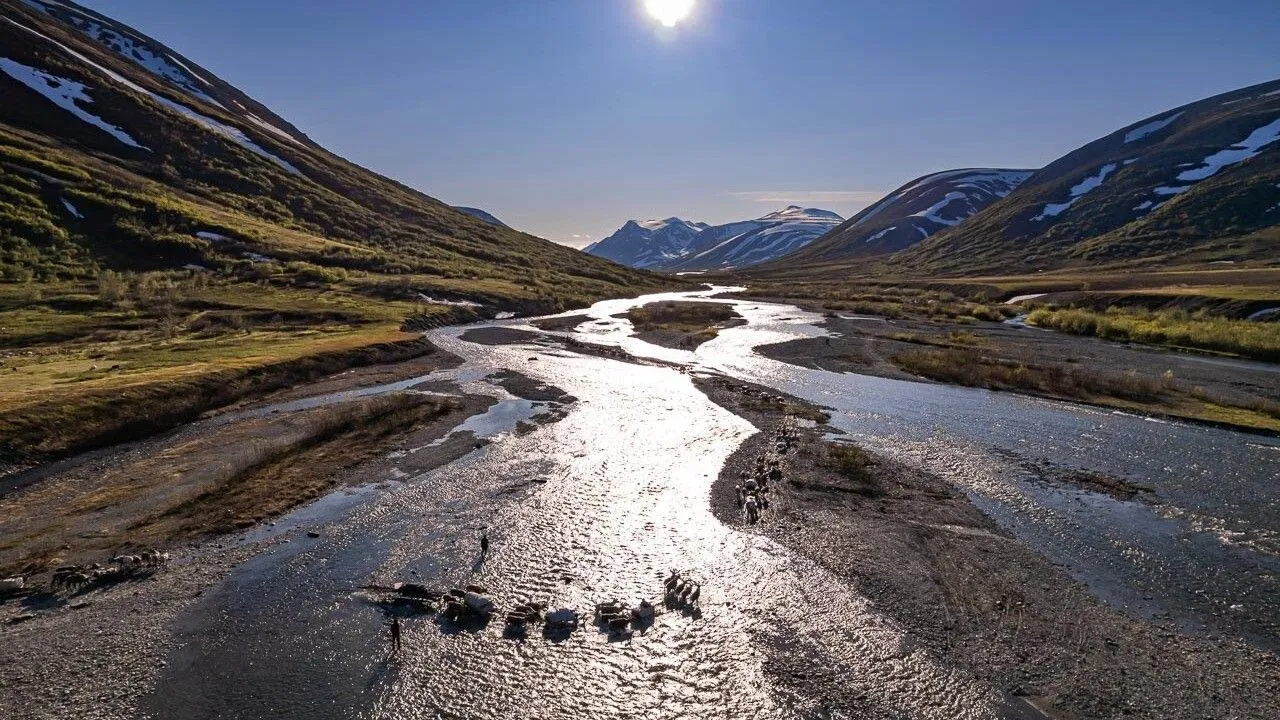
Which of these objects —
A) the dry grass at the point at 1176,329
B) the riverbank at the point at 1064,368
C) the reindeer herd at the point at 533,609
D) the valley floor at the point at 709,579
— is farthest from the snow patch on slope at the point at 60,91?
the dry grass at the point at 1176,329

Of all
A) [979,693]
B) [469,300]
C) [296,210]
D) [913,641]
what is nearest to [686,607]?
[913,641]

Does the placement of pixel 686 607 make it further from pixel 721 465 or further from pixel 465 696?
pixel 721 465

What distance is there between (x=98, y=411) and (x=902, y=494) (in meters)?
41.0

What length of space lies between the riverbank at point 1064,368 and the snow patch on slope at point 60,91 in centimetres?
15336

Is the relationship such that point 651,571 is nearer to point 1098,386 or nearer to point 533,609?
point 533,609

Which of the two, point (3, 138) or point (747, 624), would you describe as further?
point (3, 138)

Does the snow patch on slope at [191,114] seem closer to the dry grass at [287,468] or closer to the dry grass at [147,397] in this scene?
the dry grass at [147,397]

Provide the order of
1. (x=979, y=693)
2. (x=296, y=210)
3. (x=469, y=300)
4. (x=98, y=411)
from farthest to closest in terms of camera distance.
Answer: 1. (x=296, y=210)
2. (x=469, y=300)
3. (x=98, y=411)
4. (x=979, y=693)

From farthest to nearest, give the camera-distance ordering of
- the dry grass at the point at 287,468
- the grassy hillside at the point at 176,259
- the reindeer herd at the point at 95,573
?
the grassy hillside at the point at 176,259 < the dry grass at the point at 287,468 < the reindeer herd at the point at 95,573

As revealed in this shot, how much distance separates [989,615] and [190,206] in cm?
13948

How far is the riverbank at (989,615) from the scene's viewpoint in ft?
46.1

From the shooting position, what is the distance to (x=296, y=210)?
146875mm

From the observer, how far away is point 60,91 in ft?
433

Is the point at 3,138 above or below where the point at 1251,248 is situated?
above
